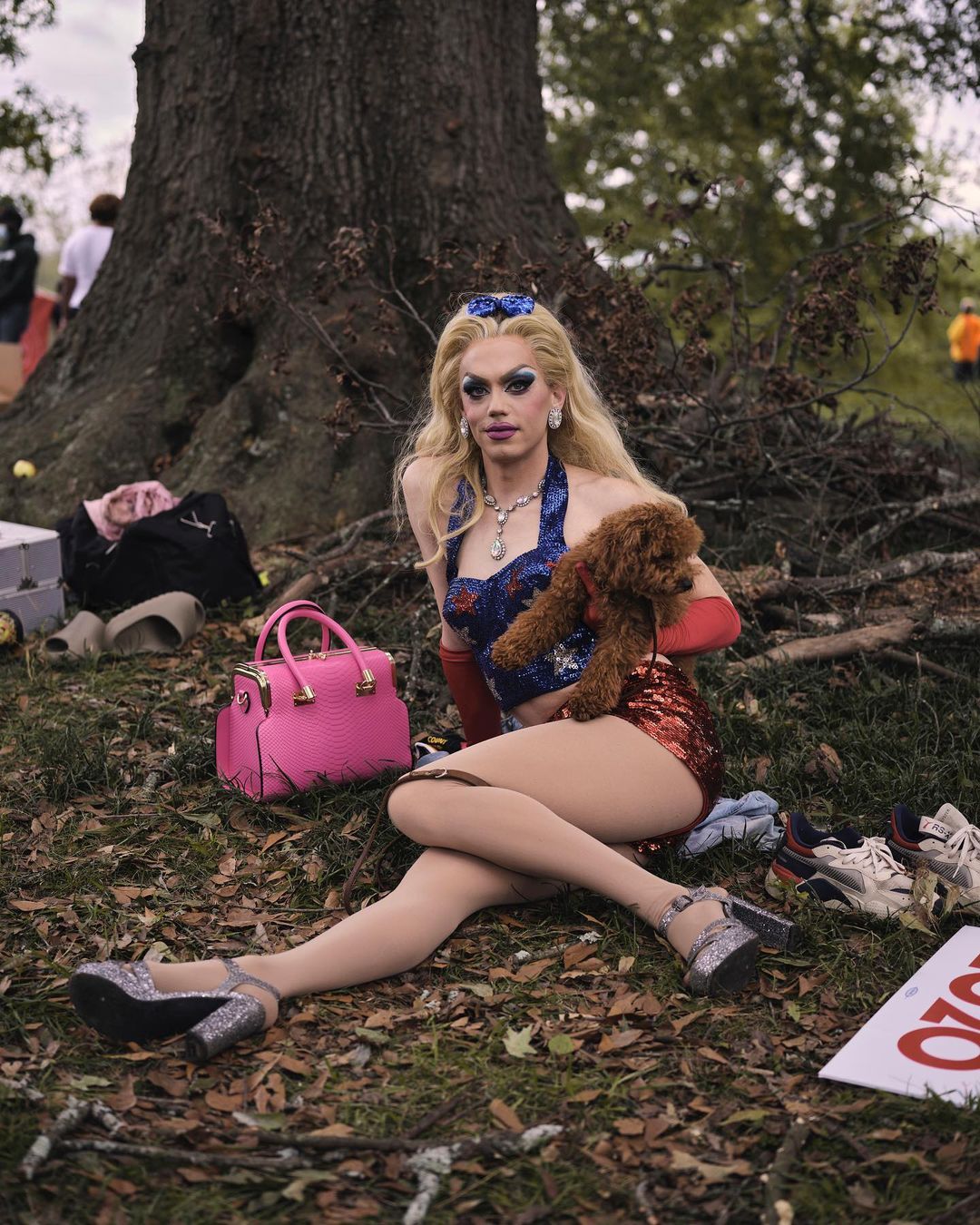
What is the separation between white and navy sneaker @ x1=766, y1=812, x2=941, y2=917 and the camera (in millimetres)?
3217

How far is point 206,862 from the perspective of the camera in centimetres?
365

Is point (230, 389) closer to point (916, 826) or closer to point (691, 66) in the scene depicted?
point (916, 826)

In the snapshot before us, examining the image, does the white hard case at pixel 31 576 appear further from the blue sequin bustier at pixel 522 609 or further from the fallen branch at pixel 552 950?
the fallen branch at pixel 552 950

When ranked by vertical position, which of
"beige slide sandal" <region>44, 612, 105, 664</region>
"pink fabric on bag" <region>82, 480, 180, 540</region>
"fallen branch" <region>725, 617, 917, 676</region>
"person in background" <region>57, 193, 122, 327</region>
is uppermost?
"person in background" <region>57, 193, 122, 327</region>

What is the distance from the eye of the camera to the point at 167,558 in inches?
226

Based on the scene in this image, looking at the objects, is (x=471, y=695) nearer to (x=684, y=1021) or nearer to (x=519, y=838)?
(x=519, y=838)

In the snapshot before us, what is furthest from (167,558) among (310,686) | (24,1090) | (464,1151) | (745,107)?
(745,107)

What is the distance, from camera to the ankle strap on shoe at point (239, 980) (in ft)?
8.91

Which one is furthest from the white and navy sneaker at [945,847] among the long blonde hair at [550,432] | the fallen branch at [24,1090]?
the fallen branch at [24,1090]

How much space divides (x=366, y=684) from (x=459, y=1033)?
1.39 metres

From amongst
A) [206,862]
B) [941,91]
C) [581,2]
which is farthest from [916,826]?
[581,2]

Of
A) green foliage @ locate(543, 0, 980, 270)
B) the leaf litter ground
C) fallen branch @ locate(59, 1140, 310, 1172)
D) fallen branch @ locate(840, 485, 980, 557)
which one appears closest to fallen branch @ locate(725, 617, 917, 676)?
the leaf litter ground

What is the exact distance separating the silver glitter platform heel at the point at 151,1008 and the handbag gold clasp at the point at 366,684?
1.37 m

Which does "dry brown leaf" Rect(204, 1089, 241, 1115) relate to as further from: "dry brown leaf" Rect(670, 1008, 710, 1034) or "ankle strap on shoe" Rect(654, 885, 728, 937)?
"ankle strap on shoe" Rect(654, 885, 728, 937)
